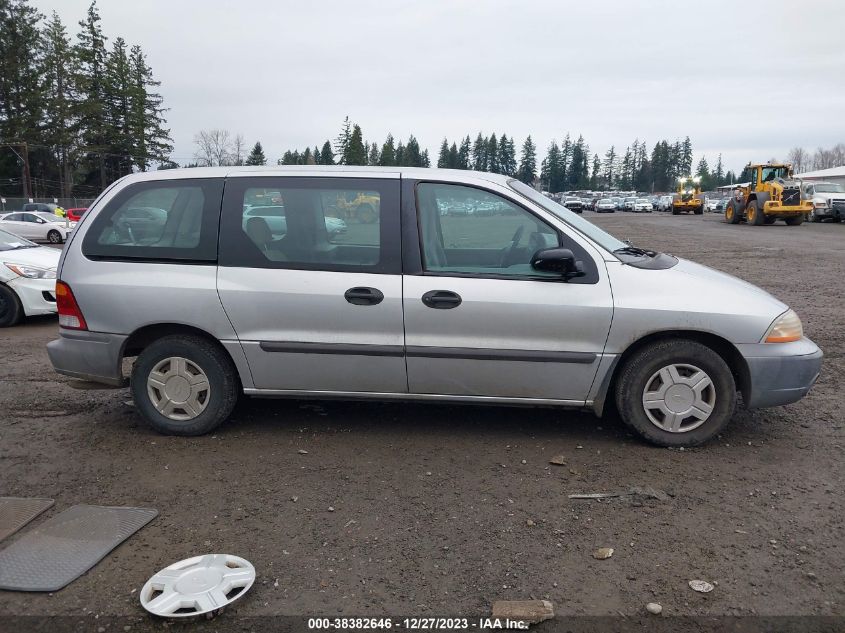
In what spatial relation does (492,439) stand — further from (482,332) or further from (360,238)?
(360,238)

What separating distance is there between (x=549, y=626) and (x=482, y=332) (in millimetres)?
1953

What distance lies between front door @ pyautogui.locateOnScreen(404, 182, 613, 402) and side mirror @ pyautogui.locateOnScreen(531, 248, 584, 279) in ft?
0.16

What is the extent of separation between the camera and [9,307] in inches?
336

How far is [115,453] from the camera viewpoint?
4.32 m

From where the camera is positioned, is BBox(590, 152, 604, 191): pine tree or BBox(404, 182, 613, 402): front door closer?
BBox(404, 182, 613, 402): front door

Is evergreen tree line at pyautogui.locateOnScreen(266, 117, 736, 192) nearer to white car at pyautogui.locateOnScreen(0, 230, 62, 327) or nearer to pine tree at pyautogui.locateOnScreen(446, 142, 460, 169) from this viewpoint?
pine tree at pyautogui.locateOnScreen(446, 142, 460, 169)

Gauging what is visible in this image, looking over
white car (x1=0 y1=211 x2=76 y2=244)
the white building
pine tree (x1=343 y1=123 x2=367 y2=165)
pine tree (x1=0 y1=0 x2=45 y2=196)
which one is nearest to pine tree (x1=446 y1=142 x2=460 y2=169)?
pine tree (x1=343 y1=123 x2=367 y2=165)

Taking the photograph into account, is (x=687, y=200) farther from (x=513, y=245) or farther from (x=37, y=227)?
(x=513, y=245)

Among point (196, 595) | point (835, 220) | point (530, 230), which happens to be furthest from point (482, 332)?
point (835, 220)

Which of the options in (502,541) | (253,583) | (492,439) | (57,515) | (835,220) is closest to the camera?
(253,583)

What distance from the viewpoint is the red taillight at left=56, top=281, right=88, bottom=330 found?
452cm

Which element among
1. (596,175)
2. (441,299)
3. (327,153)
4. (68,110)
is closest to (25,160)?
(68,110)

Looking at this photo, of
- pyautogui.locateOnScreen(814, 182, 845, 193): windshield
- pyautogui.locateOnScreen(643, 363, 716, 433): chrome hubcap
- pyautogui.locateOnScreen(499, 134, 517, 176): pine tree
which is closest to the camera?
pyautogui.locateOnScreen(643, 363, 716, 433): chrome hubcap

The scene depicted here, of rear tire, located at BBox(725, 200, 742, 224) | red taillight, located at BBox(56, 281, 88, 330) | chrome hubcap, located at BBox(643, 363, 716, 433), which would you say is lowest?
chrome hubcap, located at BBox(643, 363, 716, 433)
